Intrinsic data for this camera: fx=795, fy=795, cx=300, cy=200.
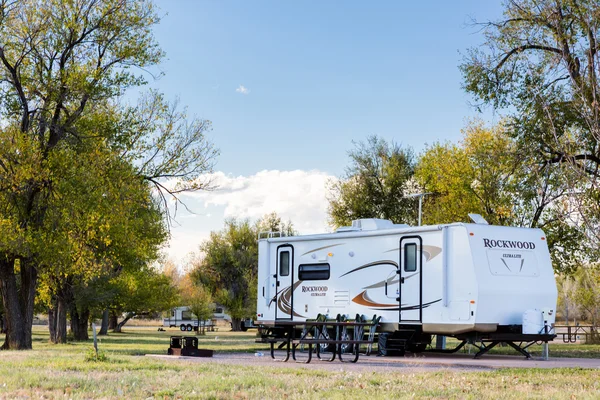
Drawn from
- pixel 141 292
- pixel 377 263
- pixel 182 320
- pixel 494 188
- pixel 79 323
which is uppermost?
pixel 494 188

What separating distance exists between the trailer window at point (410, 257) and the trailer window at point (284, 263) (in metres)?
3.93

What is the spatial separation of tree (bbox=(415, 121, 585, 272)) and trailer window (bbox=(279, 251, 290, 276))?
7.30m

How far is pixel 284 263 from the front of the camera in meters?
22.0

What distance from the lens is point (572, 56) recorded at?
70.2 ft

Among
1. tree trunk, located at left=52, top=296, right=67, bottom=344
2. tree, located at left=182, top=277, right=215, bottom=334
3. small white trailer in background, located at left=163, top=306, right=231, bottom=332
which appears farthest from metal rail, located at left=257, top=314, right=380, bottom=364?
small white trailer in background, located at left=163, top=306, right=231, bottom=332

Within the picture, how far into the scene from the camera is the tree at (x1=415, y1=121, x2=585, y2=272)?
24844mm

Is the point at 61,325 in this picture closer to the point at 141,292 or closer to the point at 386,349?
the point at 141,292

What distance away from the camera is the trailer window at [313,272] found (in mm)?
21047

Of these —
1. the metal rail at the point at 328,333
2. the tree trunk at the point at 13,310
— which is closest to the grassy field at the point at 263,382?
the metal rail at the point at 328,333

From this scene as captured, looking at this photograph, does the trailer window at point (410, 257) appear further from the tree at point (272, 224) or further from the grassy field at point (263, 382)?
the tree at point (272, 224)

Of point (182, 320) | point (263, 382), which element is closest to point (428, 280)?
point (263, 382)

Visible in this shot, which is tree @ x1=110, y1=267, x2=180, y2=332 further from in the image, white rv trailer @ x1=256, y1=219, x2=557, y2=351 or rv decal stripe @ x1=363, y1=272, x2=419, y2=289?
rv decal stripe @ x1=363, y1=272, x2=419, y2=289

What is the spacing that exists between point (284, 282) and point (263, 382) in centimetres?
1081

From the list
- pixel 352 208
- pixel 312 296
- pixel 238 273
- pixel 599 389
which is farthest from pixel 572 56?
pixel 238 273
